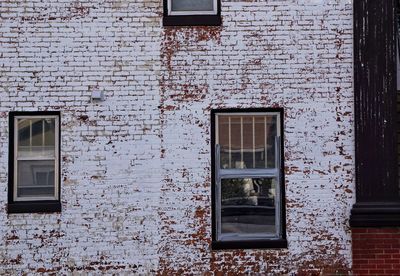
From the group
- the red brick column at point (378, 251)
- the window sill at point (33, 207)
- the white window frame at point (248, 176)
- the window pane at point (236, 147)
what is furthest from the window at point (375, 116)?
the window sill at point (33, 207)

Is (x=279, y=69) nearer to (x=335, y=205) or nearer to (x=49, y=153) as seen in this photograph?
(x=335, y=205)

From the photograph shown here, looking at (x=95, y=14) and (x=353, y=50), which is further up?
(x=95, y=14)

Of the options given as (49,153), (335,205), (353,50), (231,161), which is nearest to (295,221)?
(335,205)

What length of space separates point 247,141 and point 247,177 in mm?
511

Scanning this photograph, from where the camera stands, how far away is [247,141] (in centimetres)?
834

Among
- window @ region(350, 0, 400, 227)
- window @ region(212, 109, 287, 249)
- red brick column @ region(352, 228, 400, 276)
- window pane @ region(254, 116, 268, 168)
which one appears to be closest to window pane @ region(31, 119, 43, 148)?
window @ region(212, 109, 287, 249)

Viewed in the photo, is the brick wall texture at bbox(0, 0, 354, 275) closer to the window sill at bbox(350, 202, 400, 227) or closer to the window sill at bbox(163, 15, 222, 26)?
the window sill at bbox(163, 15, 222, 26)

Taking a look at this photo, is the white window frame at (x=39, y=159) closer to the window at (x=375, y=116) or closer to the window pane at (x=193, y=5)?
the window pane at (x=193, y=5)

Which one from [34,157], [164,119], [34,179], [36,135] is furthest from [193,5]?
[34,179]

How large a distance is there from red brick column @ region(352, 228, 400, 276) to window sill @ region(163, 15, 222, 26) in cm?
354

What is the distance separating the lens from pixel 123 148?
8.18 m

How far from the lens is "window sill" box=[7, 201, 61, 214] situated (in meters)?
8.05

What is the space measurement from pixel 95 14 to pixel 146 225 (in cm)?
306

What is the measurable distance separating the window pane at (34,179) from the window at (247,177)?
2.31m
